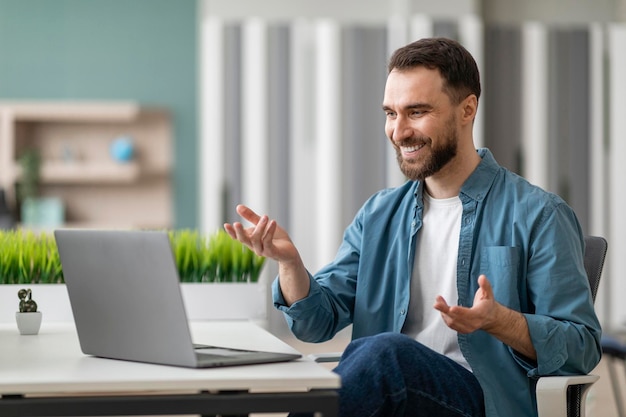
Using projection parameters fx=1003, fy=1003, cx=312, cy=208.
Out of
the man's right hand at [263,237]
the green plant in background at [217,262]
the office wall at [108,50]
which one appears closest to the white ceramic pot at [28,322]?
the man's right hand at [263,237]

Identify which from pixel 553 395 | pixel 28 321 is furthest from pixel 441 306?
pixel 28 321

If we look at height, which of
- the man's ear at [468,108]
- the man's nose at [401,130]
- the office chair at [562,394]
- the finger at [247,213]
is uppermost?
the man's ear at [468,108]

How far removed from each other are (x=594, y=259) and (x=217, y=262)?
113 cm

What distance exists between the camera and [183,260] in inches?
112

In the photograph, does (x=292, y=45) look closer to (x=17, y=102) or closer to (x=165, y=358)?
(x=17, y=102)

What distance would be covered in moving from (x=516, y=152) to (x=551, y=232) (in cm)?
498

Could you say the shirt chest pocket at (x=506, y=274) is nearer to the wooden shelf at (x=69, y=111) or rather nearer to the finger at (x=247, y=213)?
the finger at (x=247, y=213)

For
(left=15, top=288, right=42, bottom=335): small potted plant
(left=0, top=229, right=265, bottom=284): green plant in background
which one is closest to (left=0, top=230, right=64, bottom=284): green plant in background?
(left=0, top=229, right=265, bottom=284): green plant in background

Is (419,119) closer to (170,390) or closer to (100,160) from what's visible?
(170,390)

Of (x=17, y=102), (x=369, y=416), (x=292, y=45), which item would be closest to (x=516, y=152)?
(x=292, y=45)

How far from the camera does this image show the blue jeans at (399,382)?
166 centimetres

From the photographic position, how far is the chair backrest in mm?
2156

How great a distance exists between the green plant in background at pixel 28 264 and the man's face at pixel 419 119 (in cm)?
107

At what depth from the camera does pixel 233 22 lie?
676cm
